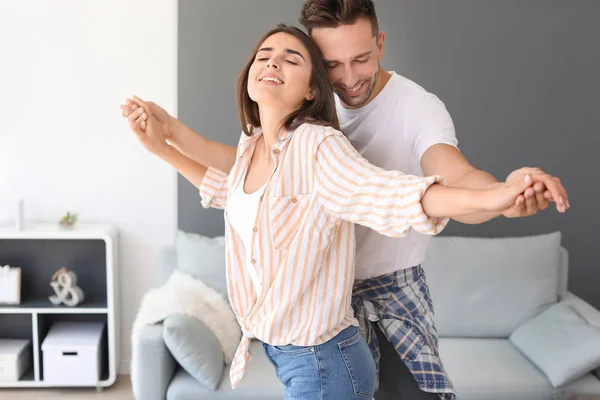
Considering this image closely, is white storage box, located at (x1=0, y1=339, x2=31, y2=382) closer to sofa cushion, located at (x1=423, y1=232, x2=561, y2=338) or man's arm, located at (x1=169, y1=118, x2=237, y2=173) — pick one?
sofa cushion, located at (x1=423, y1=232, x2=561, y2=338)

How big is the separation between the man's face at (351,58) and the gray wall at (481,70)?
195cm

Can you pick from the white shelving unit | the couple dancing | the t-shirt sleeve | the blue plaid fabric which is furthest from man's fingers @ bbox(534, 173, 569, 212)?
the white shelving unit

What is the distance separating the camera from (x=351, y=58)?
1.69m

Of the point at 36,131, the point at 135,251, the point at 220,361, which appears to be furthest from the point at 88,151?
the point at 220,361

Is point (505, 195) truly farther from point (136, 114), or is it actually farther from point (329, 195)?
point (136, 114)

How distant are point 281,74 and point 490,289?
2.08 metres

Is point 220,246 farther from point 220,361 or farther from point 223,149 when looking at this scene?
point 223,149

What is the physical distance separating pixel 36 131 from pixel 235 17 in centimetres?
120

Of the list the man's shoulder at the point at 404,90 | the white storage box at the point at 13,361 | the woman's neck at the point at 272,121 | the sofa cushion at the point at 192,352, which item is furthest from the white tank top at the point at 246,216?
the white storage box at the point at 13,361

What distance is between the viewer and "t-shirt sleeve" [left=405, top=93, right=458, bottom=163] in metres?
1.58

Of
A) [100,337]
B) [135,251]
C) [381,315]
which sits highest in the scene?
[381,315]

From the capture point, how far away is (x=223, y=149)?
6.27ft

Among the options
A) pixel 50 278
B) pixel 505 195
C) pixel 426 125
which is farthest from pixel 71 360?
pixel 505 195

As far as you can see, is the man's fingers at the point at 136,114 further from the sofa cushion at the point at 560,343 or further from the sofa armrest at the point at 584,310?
the sofa armrest at the point at 584,310
